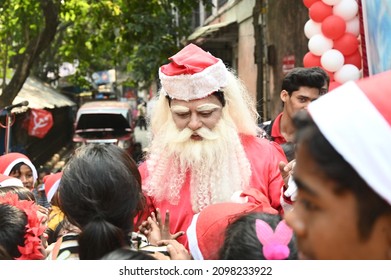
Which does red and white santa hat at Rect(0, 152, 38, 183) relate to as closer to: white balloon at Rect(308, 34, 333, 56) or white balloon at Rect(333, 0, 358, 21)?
white balloon at Rect(308, 34, 333, 56)

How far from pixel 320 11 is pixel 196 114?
285 cm

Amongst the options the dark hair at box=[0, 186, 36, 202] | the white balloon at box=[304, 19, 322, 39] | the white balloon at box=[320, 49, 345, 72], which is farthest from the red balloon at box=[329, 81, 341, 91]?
the dark hair at box=[0, 186, 36, 202]

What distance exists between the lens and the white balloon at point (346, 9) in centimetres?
507

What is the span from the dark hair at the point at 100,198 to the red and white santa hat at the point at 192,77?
815mm

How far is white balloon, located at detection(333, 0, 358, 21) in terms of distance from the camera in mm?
5066

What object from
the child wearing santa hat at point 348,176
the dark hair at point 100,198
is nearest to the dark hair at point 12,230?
the dark hair at point 100,198

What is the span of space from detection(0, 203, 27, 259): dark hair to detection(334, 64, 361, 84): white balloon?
3.40 m

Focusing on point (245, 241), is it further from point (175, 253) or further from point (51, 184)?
point (51, 184)

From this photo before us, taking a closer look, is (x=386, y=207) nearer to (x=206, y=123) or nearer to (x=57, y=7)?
A: (x=206, y=123)

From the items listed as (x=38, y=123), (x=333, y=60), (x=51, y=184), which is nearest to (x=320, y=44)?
(x=333, y=60)

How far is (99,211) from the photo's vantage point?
1.93 metres

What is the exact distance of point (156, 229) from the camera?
2367 mm

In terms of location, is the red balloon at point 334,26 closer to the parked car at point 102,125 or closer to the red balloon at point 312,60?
the red balloon at point 312,60

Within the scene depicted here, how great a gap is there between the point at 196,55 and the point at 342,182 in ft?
6.60
